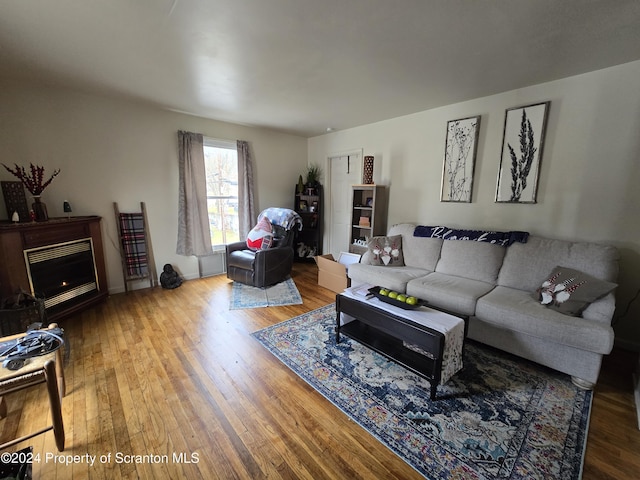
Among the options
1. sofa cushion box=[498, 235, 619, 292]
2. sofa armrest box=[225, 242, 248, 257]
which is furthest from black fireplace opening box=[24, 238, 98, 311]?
sofa cushion box=[498, 235, 619, 292]

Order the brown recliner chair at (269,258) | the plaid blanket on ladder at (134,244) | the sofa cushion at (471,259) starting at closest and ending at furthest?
the sofa cushion at (471,259) < the plaid blanket on ladder at (134,244) < the brown recliner chair at (269,258)

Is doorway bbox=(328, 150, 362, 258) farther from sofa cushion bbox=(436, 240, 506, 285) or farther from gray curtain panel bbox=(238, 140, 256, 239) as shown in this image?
sofa cushion bbox=(436, 240, 506, 285)

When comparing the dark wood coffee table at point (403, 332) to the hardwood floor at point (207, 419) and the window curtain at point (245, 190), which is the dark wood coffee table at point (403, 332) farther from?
the window curtain at point (245, 190)

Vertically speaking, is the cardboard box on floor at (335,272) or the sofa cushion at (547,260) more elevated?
the sofa cushion at (547,260)

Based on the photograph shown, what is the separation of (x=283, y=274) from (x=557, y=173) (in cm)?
339

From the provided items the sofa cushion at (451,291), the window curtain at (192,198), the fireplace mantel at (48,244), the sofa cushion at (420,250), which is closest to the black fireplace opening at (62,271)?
the fireplace mantel at (48,244)

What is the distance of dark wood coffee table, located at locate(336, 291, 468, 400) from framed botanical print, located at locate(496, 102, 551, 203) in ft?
5.64

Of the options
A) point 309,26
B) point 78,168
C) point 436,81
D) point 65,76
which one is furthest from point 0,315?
point 436,81

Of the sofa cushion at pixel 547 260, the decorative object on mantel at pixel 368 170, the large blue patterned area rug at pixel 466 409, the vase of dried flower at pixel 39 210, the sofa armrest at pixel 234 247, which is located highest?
the decorative object on mantel at pixel 368 170

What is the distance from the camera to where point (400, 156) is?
12.2 feet

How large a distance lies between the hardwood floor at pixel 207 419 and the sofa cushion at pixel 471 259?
1.08 metres

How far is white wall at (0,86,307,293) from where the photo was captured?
8.90 ft

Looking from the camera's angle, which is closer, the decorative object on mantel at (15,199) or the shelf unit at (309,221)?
the decorative object on mantel at (15,199)

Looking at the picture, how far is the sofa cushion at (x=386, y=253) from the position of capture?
3170 mm
